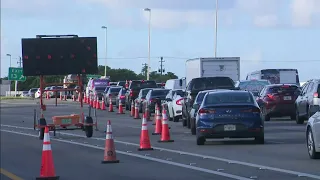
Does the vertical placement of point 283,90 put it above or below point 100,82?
below

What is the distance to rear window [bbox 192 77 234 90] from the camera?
101 ft

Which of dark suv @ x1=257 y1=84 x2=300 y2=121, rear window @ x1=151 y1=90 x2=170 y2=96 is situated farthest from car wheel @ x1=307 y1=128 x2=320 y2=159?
rear window @ x1=151 y1=90 x2=170 y2=96

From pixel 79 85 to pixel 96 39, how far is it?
1.69m

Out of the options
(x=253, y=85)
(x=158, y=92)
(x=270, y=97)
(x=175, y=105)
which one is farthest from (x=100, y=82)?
(x=270, y=97)

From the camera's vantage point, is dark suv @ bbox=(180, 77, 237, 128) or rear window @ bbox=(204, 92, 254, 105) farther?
dark suv @ bbox=(180, 77, 237, 128)

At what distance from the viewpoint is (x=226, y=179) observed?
1374cm

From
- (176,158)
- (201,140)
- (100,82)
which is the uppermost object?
(100,82)

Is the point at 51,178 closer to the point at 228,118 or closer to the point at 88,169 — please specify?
the point at 88,169

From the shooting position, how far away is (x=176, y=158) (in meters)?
18.0

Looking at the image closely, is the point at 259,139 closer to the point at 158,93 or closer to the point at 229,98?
the point at 229,98

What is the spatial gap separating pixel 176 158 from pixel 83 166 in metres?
2.23

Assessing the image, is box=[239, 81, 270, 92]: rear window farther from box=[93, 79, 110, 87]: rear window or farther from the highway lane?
box=[93, 79, 110, 87]: rear window

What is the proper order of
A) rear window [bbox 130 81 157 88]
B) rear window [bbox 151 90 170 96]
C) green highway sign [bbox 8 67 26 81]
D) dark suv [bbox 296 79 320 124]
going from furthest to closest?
green highway sign [bbox 8 67 26 81] < rear window [bbox 130 81 157 88] < rear window [bbox 151 90 170 96] < dark suv [bbox 296 79 320 124]

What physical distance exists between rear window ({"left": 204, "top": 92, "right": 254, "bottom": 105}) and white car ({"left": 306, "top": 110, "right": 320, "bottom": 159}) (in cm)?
473
